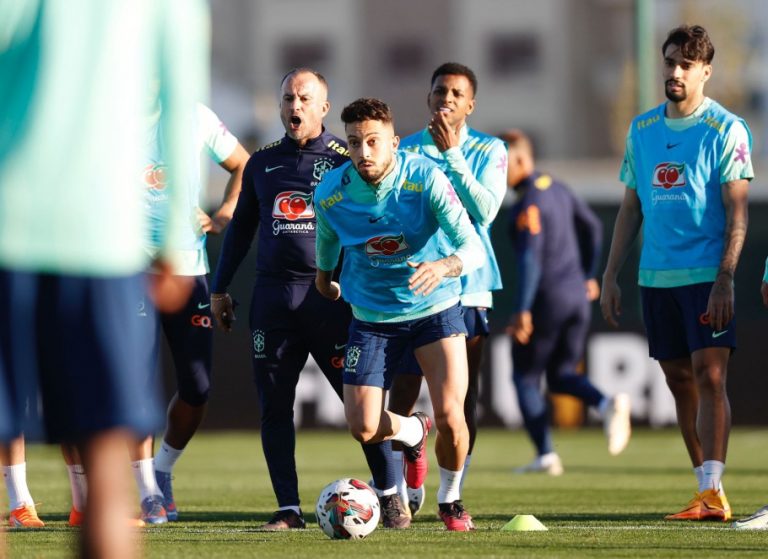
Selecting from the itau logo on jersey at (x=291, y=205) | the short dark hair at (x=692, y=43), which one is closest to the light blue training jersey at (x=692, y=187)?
the short dark hair at (x=692, y=43)

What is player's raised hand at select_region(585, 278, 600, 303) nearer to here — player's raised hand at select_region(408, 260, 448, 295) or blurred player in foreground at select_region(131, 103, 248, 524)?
blurred player in foreground at select_region(131, 103, 248, 524)

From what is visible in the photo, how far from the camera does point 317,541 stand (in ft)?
23.9

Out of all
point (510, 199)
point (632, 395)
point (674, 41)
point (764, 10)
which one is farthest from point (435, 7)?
point (674, 41)

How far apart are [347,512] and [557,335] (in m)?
6.31

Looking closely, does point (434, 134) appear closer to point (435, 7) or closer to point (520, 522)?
point (520, 522)

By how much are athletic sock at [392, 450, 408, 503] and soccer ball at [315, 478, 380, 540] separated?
599mm

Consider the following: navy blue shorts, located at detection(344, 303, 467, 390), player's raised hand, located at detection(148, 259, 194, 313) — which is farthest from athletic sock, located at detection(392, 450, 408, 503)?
player's raised hand, located at detection(148, 259, 194, 313)

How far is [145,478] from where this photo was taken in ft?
27.8

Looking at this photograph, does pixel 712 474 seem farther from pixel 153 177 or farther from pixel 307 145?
pixel 153 177

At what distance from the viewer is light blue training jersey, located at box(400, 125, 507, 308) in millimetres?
8164

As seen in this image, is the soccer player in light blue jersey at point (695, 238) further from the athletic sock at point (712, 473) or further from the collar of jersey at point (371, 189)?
the collar of jersey at point (371, 189)

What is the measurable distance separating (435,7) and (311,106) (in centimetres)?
5644

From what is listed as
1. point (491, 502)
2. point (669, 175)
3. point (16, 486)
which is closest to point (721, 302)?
point (669, 175)

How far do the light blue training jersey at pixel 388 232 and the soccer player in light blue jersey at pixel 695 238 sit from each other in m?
1.39
